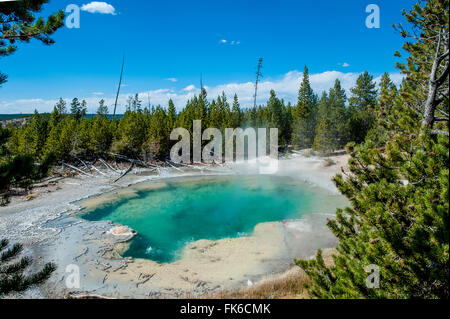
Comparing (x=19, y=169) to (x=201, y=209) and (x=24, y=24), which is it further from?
(x=201, y=209)

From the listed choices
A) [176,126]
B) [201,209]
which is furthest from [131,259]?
[176,126]

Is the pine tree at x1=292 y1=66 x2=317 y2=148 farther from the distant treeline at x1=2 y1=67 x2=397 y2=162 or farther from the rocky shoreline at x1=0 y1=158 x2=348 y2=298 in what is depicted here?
the rocky shoreline at x1=0 y1=158 x2=348 y2=298

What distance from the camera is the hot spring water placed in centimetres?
1328

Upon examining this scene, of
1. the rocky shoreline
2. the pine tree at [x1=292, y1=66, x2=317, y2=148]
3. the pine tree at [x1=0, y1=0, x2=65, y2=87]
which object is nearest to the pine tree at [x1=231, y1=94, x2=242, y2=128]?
the pine tree at [x1=292, y1=66, x2=317, y2=148]

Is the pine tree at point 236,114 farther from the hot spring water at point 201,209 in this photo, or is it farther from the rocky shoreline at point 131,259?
the rocky shoreline at point 131,259

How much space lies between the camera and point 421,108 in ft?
15.3

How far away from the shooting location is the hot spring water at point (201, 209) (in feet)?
43.6

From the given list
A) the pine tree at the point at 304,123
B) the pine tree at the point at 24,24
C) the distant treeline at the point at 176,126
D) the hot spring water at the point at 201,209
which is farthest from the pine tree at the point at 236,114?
the pine tree at the point at 24,24

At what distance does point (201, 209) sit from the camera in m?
18.4

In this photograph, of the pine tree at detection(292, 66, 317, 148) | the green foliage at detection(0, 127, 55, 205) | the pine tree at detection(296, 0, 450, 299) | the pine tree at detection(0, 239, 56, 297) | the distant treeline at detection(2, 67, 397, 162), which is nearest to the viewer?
the pine tree at detection(296, 0, 450, 299)

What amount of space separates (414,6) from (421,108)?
2.11 metres

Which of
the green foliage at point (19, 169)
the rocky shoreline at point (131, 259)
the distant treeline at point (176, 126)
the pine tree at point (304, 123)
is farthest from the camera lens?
the pine tree at point (304, 123)
